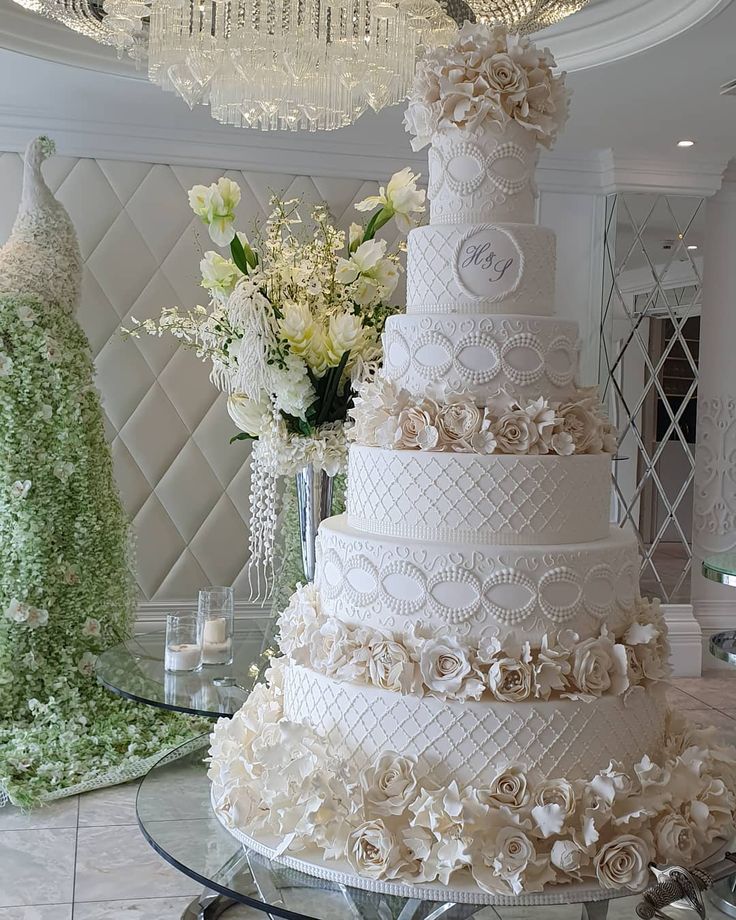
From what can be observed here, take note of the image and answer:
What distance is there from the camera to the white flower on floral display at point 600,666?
5.72ft

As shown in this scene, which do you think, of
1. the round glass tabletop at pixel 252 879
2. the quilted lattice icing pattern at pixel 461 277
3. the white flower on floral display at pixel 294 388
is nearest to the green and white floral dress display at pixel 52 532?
the white flower on floral display at pixel 294 388

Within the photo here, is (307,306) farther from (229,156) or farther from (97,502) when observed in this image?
(229,156)

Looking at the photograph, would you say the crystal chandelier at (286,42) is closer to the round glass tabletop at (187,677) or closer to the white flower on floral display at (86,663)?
the round glass tabletop at (187,677)

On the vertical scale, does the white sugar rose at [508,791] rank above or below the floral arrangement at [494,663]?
below

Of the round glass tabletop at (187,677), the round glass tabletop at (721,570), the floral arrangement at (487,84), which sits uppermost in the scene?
the floral arrangement at (487,84)

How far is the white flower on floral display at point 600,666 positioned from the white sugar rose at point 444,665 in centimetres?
20

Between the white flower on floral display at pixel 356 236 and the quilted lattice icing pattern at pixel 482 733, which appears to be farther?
the white flower on floral display at pixel 356 236

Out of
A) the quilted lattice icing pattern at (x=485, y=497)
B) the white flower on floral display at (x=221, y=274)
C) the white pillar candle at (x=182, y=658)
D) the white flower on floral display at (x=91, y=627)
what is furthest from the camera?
the white flower on floral display at (x=91, y=627)

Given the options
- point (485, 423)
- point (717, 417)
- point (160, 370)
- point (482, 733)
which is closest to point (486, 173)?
point (485, 423)

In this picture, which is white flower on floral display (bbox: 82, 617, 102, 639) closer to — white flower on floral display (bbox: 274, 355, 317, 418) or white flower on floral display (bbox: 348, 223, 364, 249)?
white flower on floral display (bbox: 274, 355, 317, 418)

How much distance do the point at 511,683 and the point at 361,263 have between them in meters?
1.49

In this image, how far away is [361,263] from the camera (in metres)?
2.84


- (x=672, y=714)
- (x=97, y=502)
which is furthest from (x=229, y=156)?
(x=672, y=714)

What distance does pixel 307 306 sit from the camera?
2.80 metres
